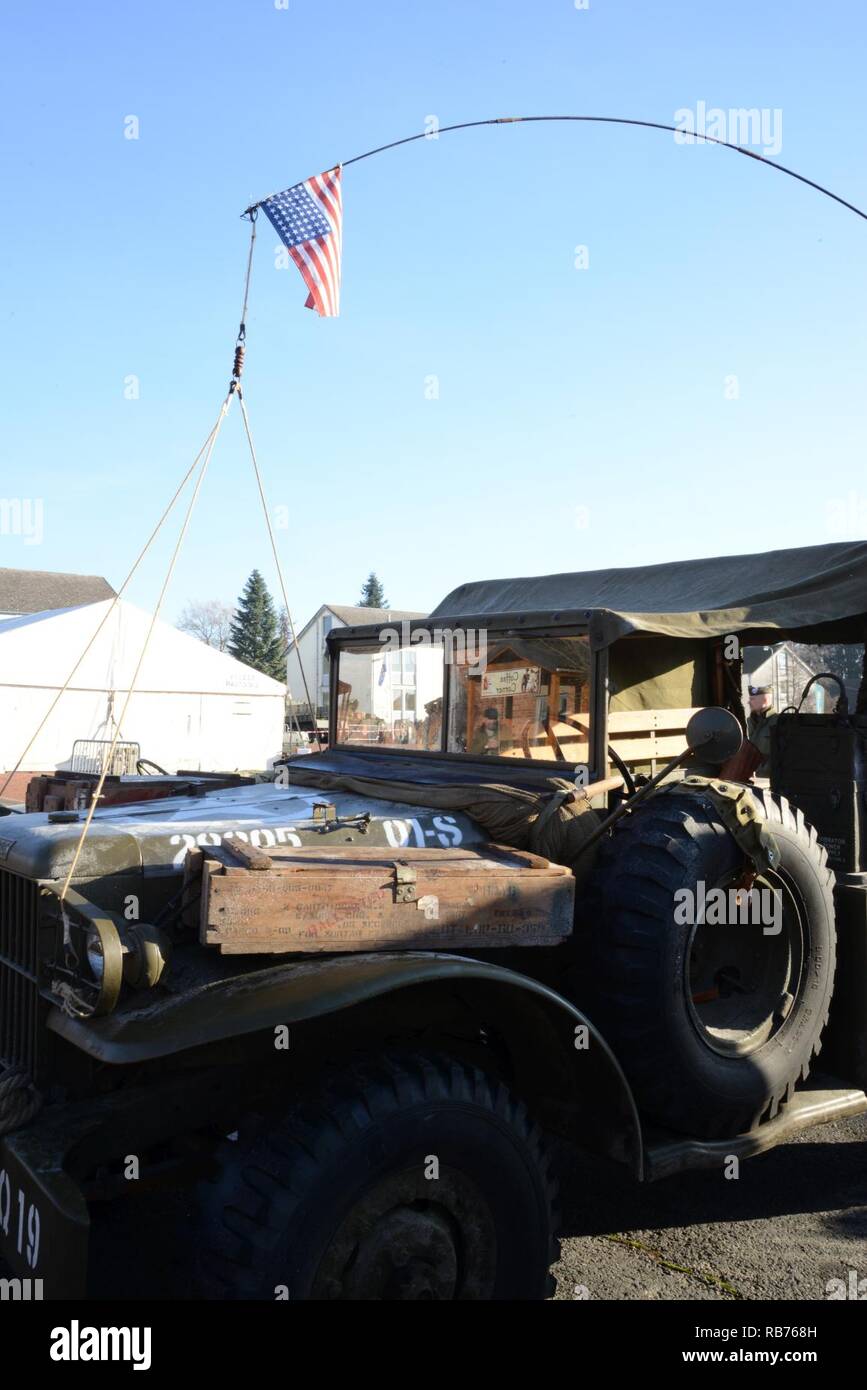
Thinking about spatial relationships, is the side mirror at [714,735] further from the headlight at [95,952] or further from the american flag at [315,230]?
the american flag at [315,230]

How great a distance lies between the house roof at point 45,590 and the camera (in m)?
52.0

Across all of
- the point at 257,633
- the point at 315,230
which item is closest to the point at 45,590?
the point at 257,633

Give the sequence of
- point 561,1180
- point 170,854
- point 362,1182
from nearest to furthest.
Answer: point 362,1182 → point 170,854 → point 561,1180

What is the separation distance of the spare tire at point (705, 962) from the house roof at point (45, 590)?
163ft

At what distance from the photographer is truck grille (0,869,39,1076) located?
128 inches

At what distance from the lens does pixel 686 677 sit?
4766 mm
